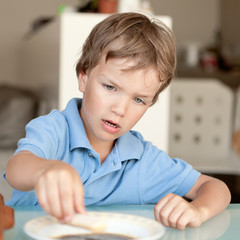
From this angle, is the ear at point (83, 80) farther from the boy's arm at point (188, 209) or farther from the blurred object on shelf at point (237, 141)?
the blurred object on shelf at point (237, 141)

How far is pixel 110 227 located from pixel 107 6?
1.67 m

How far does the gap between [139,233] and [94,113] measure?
358mm

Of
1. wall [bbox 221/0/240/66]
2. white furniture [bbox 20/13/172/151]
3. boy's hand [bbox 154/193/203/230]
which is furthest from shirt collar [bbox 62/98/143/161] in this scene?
wall [bbox 221/0/240/66]

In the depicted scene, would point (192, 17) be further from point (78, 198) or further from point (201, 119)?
point (78, 198)

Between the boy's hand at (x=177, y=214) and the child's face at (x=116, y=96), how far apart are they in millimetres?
201

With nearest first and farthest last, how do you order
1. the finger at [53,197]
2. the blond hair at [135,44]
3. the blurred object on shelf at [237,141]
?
the finger at [53,197] → the blond hair at [135,44] → the blurred object on shelf at [237,141]

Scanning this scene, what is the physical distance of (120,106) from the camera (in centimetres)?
88

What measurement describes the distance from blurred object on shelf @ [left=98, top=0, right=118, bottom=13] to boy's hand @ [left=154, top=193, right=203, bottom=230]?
154 centimetres

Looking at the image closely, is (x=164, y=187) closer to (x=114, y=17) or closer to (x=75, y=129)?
(x=75, y=129)

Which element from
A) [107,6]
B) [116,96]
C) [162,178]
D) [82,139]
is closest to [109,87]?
[116,96]

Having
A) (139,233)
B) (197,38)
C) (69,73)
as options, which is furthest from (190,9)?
(139,233)

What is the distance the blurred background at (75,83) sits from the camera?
222 centimetres

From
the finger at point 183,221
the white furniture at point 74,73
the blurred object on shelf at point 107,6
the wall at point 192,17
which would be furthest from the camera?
the wall at point 192,17

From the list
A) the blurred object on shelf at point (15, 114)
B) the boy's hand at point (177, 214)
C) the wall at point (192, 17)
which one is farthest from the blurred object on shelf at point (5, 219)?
the wall at point (192, 17)
